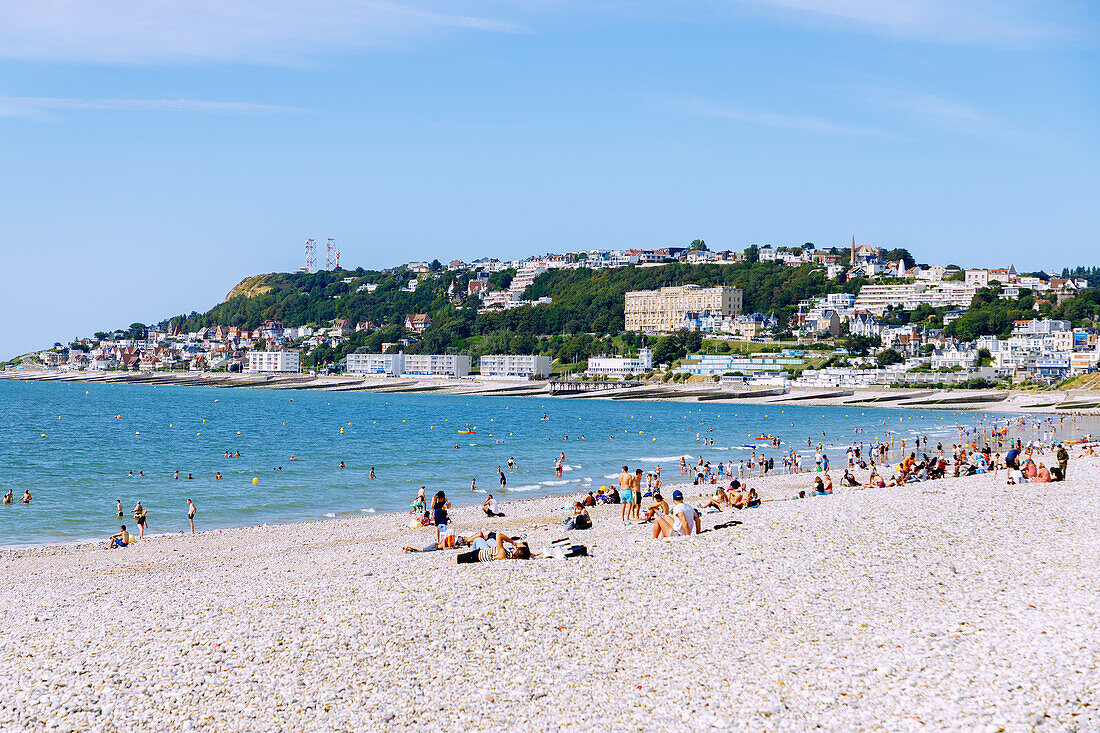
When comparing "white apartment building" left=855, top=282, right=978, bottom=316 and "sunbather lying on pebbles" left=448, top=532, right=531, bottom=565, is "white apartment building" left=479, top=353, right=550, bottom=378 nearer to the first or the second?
"white apartment building" left=855, top=282, right=978, bottom=316

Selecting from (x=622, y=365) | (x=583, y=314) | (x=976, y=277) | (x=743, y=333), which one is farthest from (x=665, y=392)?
(x=976, y=277)

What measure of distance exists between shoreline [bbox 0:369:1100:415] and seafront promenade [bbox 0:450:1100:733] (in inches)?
2782

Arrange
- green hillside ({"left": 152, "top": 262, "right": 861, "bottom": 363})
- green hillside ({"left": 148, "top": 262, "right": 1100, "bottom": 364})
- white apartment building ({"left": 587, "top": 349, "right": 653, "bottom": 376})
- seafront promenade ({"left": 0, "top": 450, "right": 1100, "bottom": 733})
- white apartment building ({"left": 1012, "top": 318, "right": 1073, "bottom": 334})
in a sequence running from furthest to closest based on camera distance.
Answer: green hillside ({"left": 152, "top": 262, "right": 861, "bottom": 363})
green hillside ({"left": 148, "top": 262, "right": 1100, "bottom": 364})
white apartment building ({"left": 587, "top": 349, "right": 653, "bottom": 376})
white apartment building ({"left": 1012, "top": 318, "right": 1073, "bottom": 334})
seafront promenade ({"left": 0, "top": 450, "right": 1100, "bottom": 733})

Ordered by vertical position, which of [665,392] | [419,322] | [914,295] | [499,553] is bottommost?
[665,392]

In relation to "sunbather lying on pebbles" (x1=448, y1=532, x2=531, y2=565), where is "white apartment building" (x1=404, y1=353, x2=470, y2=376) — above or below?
above

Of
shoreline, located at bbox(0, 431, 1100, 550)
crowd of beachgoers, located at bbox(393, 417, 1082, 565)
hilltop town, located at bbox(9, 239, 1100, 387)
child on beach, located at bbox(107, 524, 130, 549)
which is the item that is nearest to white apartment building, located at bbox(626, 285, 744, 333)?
hilltop town, located at bbox(9, 239, 1100, 387)

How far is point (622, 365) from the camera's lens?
134 metres

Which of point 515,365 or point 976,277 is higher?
point 976,277

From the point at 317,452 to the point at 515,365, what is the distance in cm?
10124

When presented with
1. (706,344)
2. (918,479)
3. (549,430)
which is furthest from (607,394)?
(918,479)

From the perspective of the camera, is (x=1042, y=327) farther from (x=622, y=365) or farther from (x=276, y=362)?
(x=276, y=362)

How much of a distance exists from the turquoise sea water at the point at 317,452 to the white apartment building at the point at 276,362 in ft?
281

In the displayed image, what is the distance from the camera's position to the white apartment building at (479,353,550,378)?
456 ft

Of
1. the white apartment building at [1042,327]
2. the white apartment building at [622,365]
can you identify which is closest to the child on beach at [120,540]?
the white apartment building at [622,365]
